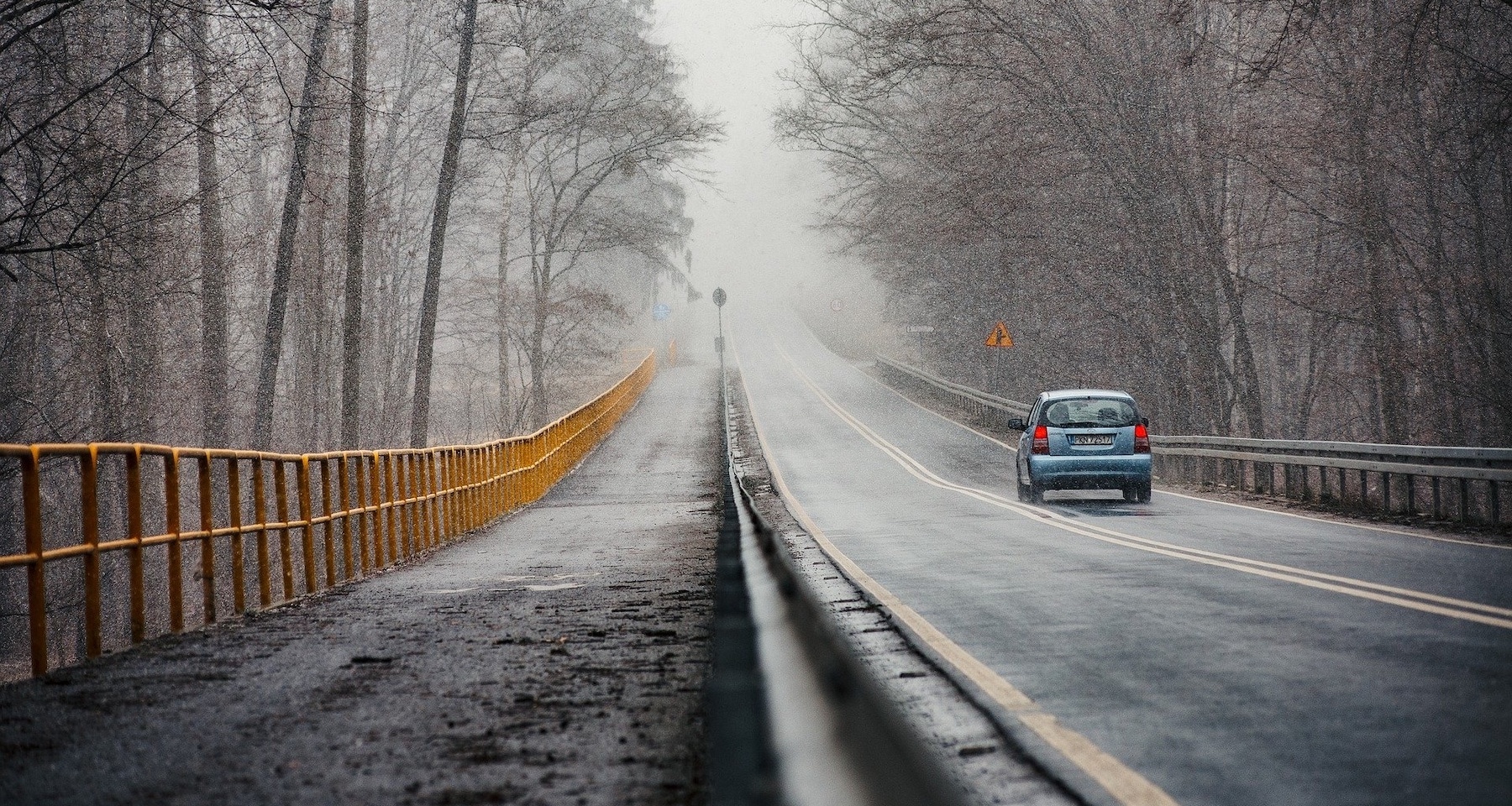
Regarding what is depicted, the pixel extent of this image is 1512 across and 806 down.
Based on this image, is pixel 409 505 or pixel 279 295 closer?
pixel 409 505

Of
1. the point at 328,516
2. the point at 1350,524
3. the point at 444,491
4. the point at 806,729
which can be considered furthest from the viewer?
the point at 444,491

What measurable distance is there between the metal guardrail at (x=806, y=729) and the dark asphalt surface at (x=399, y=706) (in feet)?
2.63

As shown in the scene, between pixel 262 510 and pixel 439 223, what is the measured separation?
817 inches

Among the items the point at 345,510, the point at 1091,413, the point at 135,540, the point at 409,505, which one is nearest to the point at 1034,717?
the point at 135,540

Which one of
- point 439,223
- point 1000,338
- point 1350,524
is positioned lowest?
point 1350,524

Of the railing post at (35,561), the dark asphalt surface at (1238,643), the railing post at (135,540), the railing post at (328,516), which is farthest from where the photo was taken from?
the railing post at (328,516)

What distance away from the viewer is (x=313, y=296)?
37.6 m

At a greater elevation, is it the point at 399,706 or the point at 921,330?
the point at 921,330

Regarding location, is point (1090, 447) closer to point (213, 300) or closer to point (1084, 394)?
point (1084, 394)

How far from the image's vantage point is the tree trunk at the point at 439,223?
30.3 meters

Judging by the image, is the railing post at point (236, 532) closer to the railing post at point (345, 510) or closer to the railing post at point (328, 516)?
the railing post at point (328, 516)

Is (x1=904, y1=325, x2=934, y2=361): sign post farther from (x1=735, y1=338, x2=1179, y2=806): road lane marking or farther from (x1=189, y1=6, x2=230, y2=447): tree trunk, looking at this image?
(x1=735, y1=338, x2=1179, y2=806): road lane marking

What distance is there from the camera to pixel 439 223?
1235 inches

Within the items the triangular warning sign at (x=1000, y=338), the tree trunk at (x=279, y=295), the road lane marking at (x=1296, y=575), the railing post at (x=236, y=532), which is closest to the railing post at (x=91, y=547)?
the railing post at (x=236, y=532)
